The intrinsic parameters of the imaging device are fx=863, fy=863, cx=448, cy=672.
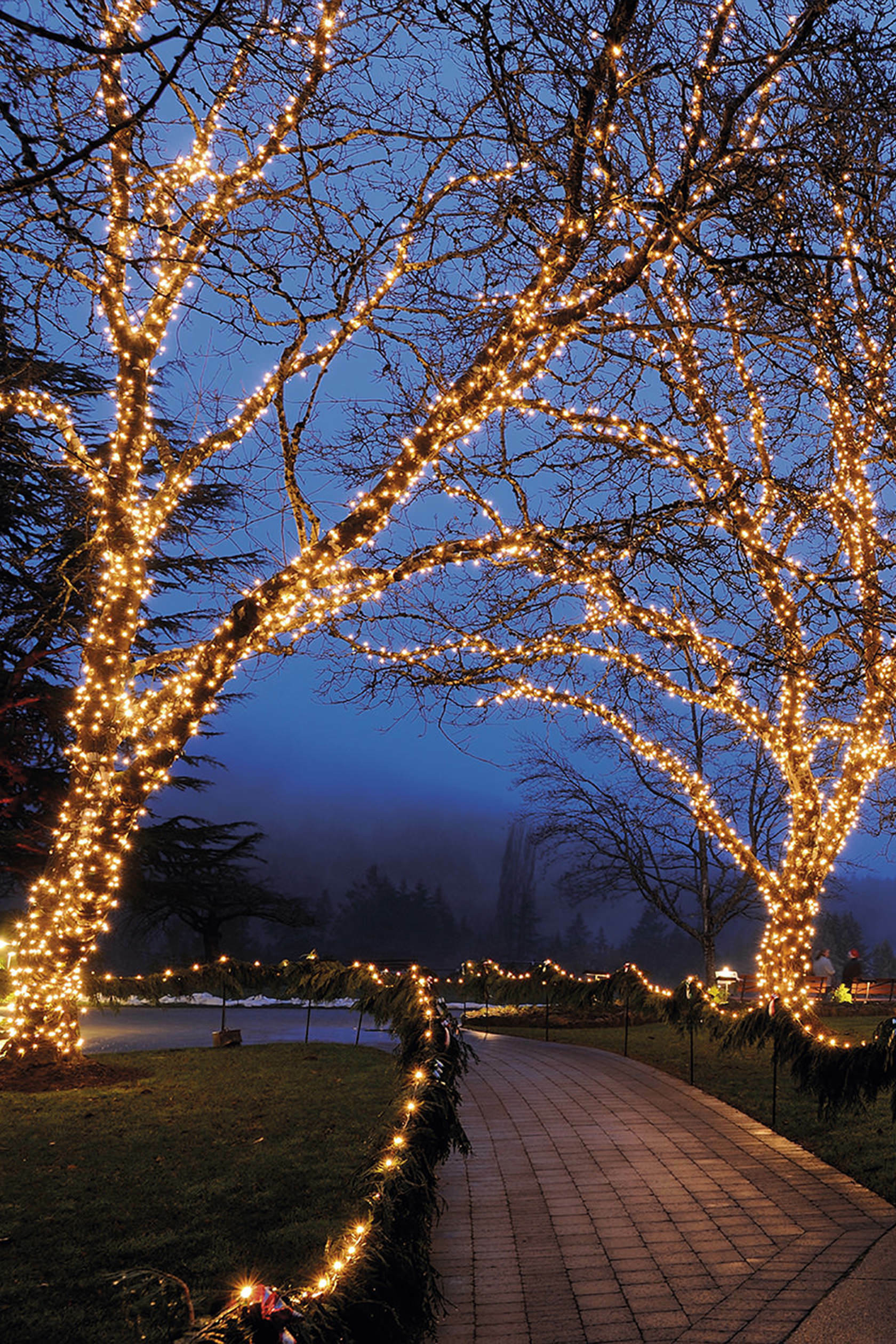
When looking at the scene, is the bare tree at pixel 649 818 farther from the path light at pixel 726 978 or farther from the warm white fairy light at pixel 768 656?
the warm white fairy light at pixel 768 656

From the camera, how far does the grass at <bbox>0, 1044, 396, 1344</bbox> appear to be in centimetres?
392

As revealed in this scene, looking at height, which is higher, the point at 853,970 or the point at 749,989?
the point at 853,970

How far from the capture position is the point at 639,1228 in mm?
4652

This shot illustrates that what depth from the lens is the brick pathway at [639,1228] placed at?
356 centimetres

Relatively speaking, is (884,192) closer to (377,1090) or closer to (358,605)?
(358,605)

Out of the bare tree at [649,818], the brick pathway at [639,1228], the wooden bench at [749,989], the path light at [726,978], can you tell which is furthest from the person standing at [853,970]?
the brick pathway at [639,1228]

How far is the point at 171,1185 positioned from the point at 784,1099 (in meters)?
5.62

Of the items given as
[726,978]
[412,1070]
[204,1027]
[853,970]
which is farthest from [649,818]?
[412,1070]

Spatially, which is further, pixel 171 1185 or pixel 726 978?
pixel 726 978

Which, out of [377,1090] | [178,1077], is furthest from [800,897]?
[178,1077]

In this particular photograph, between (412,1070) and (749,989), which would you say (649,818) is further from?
(412,1070)

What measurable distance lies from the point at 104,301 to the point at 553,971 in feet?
34.0

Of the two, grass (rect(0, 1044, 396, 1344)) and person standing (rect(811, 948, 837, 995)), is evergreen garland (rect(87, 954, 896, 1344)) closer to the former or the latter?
grass (rect(0, 1044, 396, 1344))

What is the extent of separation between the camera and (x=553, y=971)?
40.7 ft
